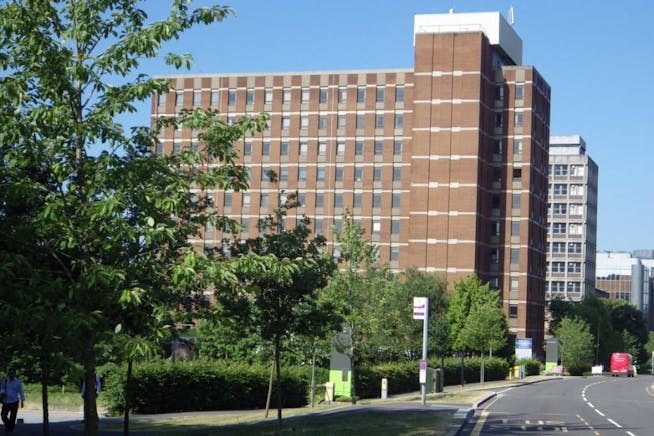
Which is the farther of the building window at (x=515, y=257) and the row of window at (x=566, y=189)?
the row of window at (x=566, y=189)

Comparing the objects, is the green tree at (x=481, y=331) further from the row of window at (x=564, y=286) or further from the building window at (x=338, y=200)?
the row of window at (x=564, y=286)

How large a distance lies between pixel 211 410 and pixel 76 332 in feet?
85.5

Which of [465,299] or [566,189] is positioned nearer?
[465,299]

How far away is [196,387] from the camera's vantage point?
1492 inches

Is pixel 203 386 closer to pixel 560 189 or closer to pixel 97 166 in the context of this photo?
pixel 97 166

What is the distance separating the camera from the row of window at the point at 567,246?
18038 centimetres

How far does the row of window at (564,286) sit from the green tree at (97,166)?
564ft

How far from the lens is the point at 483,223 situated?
384 feet

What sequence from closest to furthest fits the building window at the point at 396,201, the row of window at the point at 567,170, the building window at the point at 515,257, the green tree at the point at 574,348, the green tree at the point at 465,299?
the green tree at the point at 465,299, the green tree at the point at 574,348, the building window at the point at 515,257, the building window at the point at 396,201, the row of window at the point at 567,170

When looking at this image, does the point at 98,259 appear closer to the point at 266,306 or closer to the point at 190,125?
the point at 190,125

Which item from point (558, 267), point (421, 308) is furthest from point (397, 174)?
point (421, 308)

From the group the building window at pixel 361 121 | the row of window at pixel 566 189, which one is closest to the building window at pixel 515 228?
the building window at pixel 361 121

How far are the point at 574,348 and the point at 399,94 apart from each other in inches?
1416

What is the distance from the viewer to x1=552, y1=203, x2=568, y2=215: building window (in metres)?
182
